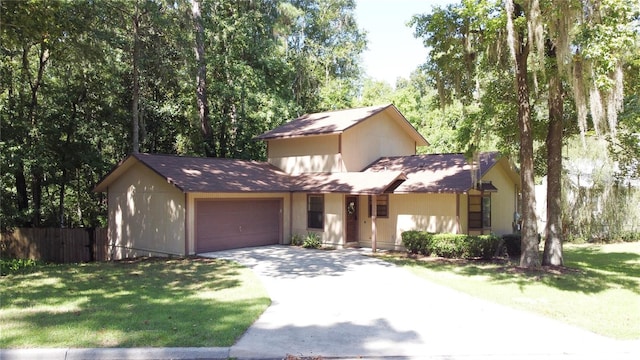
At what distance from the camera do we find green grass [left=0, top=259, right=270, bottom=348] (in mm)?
6352

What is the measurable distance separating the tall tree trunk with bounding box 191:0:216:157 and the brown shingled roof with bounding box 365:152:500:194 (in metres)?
9.16

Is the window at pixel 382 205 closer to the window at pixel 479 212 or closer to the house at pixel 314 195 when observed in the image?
the house at pixel 314 195

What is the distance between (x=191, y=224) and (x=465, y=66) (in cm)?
1020

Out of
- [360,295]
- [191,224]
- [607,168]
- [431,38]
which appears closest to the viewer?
[360,295]

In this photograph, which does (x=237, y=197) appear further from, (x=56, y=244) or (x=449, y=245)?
(x=56, y=244)

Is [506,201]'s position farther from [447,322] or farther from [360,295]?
[447,322]

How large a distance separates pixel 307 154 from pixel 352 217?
144 inches

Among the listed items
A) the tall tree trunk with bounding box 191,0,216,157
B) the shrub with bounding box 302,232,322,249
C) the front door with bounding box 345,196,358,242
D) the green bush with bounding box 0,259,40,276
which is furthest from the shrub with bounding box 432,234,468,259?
the tall tree trunk with bounding box 191,0,216,157

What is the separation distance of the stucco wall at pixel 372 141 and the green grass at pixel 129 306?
27.0 ft

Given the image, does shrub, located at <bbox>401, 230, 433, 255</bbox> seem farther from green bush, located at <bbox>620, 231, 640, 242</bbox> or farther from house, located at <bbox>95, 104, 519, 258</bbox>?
green bush, located at <bbox>620, 231, 640, 242</bbox>

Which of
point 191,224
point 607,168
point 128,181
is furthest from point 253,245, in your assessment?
point 607,168

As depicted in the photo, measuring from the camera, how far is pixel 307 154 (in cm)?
2045

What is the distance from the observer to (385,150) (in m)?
21.3

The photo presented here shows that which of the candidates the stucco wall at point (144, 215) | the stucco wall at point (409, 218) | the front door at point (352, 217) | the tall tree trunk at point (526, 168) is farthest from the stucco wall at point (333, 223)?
the tall tree trunk at point (526, 168)
